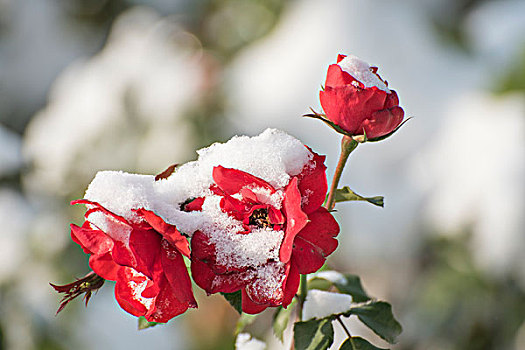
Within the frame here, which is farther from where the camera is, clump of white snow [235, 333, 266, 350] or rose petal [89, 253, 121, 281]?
clump of white snow [235, 333, 266, 350]

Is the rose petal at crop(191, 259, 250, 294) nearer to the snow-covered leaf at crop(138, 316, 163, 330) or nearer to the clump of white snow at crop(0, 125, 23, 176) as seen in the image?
the snow-covered leaf at crop(138, 316, 163, 330)

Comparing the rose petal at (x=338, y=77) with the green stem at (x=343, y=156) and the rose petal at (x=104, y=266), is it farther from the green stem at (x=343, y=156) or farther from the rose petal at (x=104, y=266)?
the rose petal at (x=104, y=266)

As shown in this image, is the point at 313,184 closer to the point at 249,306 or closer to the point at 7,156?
the point at 249,306

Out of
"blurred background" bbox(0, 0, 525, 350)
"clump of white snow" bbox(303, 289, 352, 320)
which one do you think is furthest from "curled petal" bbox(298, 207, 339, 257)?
"blurred background" bbox(0, 0, 525, 350)

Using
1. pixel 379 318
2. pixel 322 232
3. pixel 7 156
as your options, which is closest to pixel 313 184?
pixel 322 232

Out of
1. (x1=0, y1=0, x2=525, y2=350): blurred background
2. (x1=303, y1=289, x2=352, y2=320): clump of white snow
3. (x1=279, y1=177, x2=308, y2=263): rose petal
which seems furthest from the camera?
(x1=0, y1=0, x2=525, y2=350): blurred background
